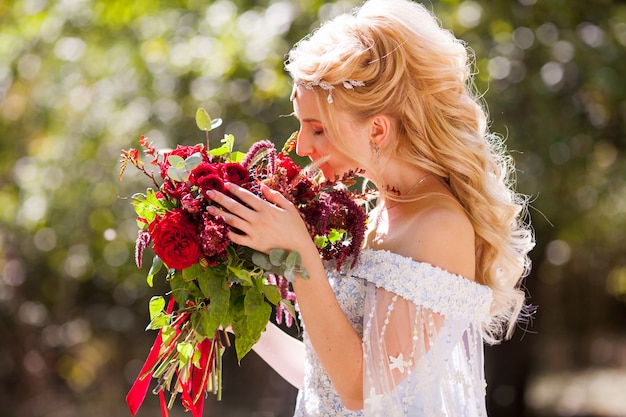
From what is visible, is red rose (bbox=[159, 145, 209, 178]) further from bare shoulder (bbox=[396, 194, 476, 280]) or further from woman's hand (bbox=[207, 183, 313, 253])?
bare shoulder (bbox=[396, 194, 476, 280])

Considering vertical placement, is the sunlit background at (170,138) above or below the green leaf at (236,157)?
below

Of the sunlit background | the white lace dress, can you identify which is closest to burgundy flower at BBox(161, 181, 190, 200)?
the white lace dress

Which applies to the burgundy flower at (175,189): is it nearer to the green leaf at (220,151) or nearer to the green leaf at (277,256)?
the green leaf at (220,151)

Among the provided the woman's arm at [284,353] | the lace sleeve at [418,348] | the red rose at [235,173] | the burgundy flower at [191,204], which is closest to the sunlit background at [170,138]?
the woman's arm at [284,353]

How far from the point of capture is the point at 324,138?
100 inches

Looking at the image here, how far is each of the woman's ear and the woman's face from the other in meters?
0.03

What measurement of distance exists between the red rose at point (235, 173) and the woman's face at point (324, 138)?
0.29m

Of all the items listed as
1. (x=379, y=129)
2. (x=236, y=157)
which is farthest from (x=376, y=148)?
(x=236, y=157)

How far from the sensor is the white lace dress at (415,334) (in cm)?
234

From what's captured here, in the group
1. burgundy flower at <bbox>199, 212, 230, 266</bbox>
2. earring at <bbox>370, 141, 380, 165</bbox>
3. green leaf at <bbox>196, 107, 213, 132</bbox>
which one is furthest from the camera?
earring at <bbox>370, 141, 380, 165</bbox>

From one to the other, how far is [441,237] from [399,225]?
0.19 metres

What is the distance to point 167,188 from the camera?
2363 mm

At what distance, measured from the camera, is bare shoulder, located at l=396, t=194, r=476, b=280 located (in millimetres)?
2420

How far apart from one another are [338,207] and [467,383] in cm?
67
